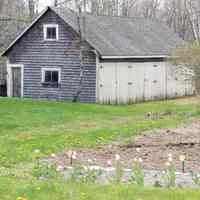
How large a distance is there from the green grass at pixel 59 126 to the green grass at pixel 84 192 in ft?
10.4

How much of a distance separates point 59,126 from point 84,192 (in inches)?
463

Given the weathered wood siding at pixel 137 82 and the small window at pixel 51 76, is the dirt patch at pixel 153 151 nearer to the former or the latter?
the weathered wood siding at pixel 137 82

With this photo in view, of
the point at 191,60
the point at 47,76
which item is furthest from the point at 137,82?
the point at 191,60

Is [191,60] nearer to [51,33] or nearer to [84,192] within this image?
[51,33]

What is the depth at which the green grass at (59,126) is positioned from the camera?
14.0 meters

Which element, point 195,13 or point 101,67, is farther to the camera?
point 195,13

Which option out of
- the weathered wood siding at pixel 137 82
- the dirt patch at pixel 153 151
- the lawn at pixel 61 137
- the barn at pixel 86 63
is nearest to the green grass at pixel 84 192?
the lawn at pixel 61 137

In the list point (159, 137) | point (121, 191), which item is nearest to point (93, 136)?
point (159, 137)

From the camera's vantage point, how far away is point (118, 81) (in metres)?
32.6

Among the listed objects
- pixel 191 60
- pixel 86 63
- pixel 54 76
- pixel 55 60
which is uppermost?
pixel 55 60

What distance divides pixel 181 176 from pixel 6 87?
2776cm

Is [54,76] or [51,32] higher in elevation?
[51,32]

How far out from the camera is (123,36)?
35.5 meters

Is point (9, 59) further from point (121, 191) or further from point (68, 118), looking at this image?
point (121, 191)
